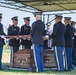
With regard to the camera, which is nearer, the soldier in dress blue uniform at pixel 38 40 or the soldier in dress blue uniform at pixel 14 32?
the soldier in dress blue uniform at pixel 38 40

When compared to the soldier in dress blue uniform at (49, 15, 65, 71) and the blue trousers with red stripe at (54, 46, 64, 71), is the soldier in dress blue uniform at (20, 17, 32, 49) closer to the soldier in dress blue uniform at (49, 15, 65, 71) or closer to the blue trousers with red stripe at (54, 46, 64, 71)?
the soldier in dress blue uniform at (49, 15, 65, 71)

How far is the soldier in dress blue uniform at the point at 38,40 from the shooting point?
36.4 feet

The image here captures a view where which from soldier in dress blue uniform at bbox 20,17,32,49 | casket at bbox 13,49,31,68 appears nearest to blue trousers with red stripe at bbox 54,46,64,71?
casket at bbox 13,49,31,68

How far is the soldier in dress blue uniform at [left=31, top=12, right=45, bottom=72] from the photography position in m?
11.1

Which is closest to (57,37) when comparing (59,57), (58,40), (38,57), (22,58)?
(58,40)

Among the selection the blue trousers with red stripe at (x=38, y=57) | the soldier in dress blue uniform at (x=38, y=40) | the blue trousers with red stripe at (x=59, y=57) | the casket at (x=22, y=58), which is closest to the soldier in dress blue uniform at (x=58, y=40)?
the blue trousers with red stripe at (x=59, y=57)

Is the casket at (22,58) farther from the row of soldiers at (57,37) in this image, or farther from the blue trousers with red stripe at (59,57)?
the blue trousers with red stripe at (59,57)

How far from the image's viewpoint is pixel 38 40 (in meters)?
11.1

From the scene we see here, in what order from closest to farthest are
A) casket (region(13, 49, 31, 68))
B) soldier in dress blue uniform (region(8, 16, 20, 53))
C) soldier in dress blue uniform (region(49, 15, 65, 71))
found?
soldier in dress blue uniform (region(49, 15, 65, 71)), casket (region(13, 49, 31, 68)), soldier in dress blue uniform (region(8, 16, 20, 53))

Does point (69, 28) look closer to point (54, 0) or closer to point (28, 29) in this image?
point (28, 29)

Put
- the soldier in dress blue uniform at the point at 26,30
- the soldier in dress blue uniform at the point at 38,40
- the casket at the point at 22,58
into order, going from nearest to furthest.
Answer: the soldier in dress blue uniform at the point at 38,40
the casket at the point at 22,58
the soldier in dress blue uniform at the point at 26,30

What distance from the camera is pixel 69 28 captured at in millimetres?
11773

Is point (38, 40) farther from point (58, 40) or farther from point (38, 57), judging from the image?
point (58, 40)

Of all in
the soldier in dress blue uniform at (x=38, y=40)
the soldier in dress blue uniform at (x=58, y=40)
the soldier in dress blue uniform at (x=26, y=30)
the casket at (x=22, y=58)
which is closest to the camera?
the soldier in dress blue uniform at (x=38, y=40)
